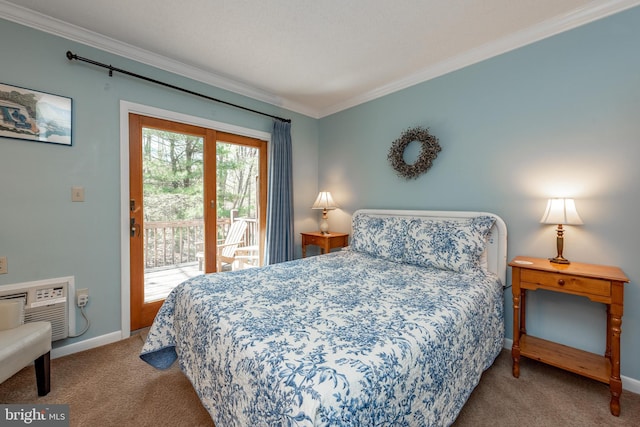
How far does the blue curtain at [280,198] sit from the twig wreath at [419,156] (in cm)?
130

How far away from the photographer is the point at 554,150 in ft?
6.62

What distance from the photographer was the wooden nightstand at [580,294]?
1.52 m

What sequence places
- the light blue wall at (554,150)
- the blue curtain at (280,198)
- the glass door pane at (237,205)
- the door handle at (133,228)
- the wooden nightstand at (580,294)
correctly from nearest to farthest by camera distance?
the wooden nightstand at (580,294) → the light blue wall at (554,150) → the door handle at (133,228) → the glass door pane at (237,205) → the blue curtain at (280,198)

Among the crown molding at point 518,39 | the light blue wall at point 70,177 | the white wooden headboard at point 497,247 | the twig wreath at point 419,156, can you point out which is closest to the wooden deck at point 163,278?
the light blue wall at point 70,177

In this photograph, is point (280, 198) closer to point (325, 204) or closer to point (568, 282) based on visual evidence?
point (325, 204)

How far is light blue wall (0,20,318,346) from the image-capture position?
1.89 meters

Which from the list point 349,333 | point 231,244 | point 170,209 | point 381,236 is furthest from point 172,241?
point 349,333

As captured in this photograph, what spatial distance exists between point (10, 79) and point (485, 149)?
3.72 meters

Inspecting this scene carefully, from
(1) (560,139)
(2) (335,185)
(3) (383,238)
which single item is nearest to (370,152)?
(2) (335,185)

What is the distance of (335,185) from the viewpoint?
372cm

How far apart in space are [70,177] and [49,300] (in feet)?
3.12

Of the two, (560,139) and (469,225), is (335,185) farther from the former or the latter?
(560,139)

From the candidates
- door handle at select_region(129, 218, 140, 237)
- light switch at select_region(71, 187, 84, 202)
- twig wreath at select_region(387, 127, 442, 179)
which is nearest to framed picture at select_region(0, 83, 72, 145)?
light switch at select_region(71, 187, 84, 202)

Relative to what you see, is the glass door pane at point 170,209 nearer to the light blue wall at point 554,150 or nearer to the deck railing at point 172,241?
the deck railing at point 172,241
